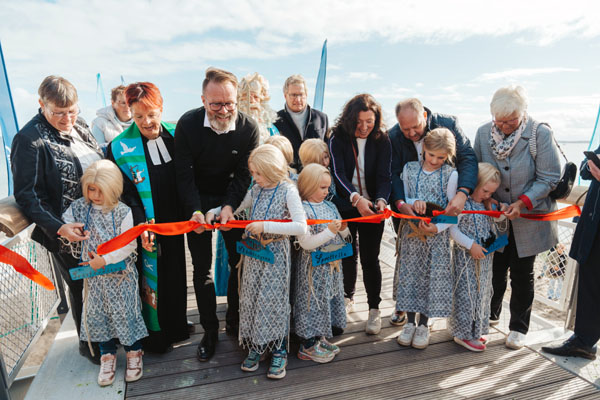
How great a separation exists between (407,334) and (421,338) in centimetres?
11

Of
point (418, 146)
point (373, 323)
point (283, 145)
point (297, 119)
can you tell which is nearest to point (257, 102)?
point (297, 119)

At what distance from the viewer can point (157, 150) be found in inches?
99.7

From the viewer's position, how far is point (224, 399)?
2.26 m

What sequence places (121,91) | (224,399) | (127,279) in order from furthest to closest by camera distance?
1. (121,91)
2. (127,279)
3. (224,399)

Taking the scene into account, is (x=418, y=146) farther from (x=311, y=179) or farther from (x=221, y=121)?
(x=221, y=121)

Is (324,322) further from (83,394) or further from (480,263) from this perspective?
(83,394)

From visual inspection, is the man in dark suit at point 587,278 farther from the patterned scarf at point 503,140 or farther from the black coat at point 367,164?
the black coat at point 367,164

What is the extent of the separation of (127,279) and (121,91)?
2.76m

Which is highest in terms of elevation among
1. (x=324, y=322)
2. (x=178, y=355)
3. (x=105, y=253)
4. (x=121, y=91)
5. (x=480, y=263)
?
(x=121, y=91)

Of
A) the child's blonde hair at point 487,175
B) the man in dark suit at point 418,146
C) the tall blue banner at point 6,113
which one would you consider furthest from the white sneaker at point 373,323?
the tall blue banner at point 6,113

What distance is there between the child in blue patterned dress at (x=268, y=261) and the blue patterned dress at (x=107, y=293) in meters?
0.62

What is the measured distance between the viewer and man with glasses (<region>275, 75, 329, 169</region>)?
339 cm

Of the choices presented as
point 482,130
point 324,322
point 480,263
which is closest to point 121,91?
point 324,322

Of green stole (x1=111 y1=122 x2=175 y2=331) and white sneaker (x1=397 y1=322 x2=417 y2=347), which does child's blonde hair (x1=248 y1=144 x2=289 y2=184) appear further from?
white sneaker (x1=397 y1=322 x2=417 y2=347)
